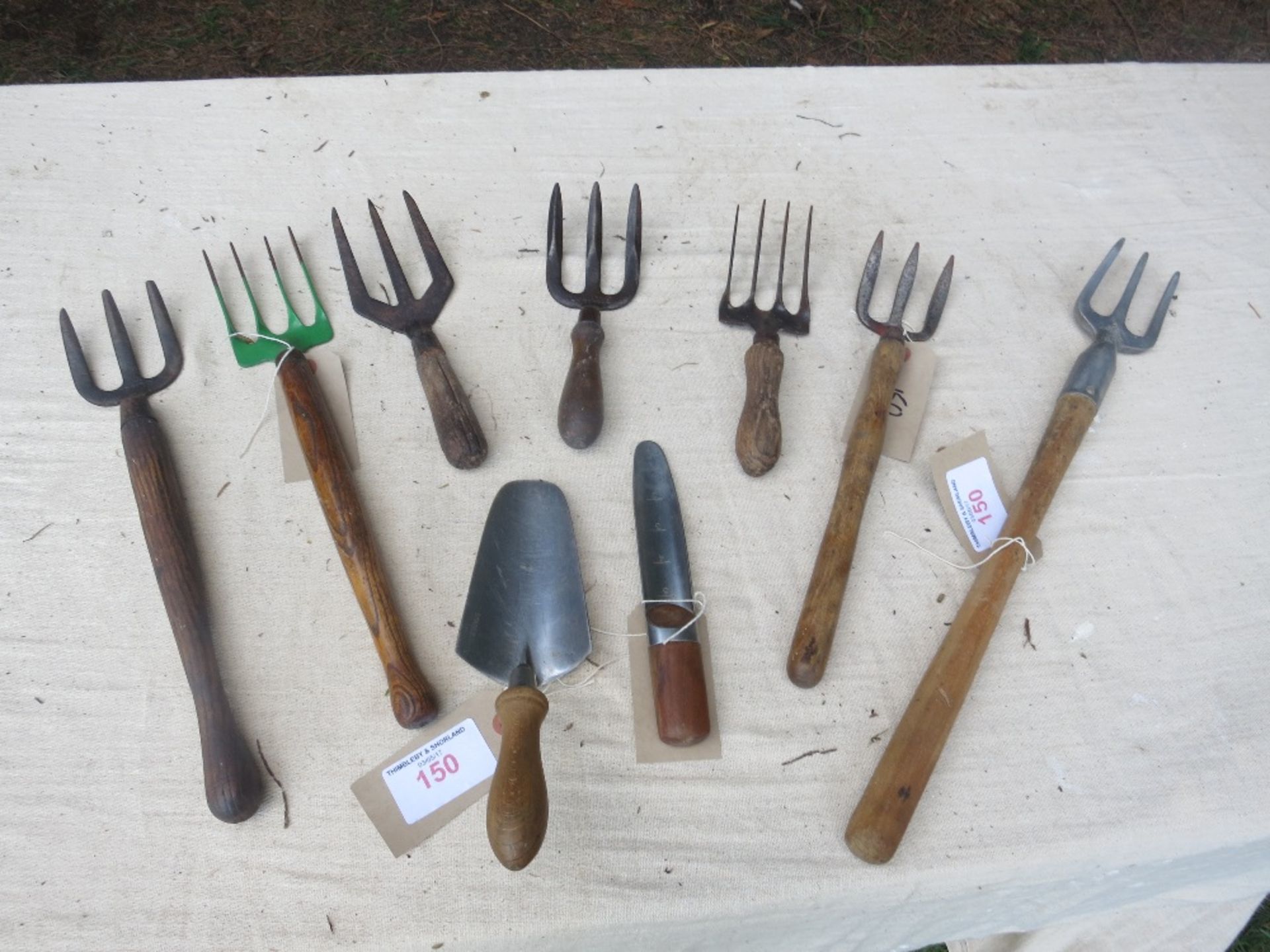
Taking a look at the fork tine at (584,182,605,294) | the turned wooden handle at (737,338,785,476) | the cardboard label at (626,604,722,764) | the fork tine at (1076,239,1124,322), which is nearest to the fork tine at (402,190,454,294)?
the fork tine at (584,182,605,294)

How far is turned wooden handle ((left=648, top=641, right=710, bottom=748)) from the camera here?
3.33 feet

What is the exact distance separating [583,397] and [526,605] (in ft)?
1.05

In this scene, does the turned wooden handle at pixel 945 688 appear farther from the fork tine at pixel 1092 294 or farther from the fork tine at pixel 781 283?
the fork tine at pixel 781 283

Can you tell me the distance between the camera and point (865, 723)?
108cm

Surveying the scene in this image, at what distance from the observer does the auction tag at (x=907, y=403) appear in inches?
49.5

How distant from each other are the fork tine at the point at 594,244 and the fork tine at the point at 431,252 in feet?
0.77

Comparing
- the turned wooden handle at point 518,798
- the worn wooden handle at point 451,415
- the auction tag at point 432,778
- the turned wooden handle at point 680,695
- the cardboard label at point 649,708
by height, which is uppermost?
the worn wooden handle at point 451,415

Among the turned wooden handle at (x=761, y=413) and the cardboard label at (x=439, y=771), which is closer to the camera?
the cardboard label at (x=439, y=771)

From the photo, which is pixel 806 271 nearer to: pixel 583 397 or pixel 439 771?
pixel 583 397

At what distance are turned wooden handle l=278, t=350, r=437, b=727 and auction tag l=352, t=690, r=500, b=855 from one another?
0.04m

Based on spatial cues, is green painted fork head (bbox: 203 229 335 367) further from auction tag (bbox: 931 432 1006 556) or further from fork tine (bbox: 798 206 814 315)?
auction tag (bbox: 931 432 1006 556)

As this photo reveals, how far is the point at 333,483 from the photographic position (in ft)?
3.71

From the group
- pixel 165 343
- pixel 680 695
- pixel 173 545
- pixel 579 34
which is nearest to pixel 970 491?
pixel 680 695

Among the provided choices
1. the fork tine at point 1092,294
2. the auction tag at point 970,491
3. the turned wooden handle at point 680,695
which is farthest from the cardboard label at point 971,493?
the turned wooden handle at point 680,695
